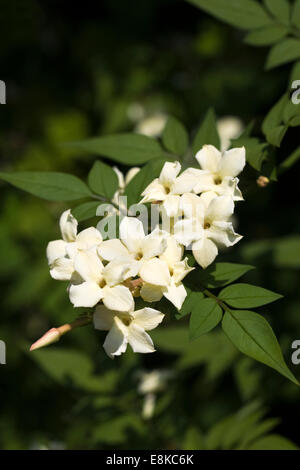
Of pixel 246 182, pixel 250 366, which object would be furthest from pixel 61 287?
pixel 246 182

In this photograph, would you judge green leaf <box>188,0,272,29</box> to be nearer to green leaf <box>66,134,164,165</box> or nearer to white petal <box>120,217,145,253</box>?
green leaf <box>66,134,164,165</box>

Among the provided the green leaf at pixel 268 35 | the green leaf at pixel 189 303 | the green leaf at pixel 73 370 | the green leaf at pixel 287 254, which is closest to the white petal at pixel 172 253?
the green leaf at pixel 189 303

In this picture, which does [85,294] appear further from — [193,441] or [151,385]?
[151,385]

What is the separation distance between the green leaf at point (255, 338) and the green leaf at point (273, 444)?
2.23ft

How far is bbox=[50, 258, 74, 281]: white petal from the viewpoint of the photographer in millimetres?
1303

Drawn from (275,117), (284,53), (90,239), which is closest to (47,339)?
(90,239)

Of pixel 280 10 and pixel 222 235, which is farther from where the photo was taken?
pixel 280 10

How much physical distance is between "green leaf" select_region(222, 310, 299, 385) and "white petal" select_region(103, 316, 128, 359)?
0.22m

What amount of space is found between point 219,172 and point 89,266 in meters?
0.38

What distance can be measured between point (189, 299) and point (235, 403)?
1.56m

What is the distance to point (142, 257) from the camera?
1.28 metres


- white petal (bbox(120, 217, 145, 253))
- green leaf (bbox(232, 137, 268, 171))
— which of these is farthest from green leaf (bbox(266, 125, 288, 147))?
white petal (bbox(120, 217, 145, 253))

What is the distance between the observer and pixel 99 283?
127 centimetres

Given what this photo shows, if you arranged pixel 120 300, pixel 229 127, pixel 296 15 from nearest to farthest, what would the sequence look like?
pixel 120 300 → pixel 296 15 → pixel 229 127
